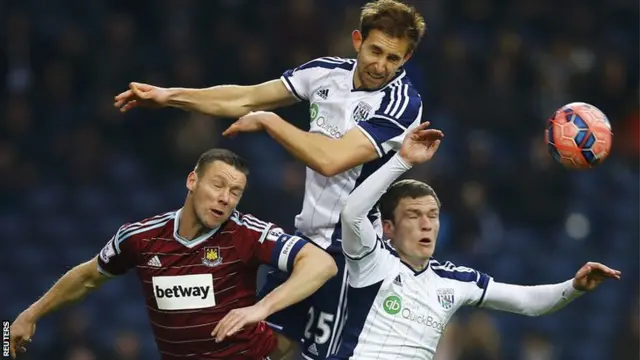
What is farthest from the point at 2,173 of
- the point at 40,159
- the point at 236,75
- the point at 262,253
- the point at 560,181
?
the point at 262,253

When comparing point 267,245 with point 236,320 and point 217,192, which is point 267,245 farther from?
point 236,320

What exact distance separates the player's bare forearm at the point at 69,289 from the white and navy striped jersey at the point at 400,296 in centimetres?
130

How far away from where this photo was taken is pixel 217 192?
6207 mm

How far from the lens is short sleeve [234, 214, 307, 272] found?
613cm

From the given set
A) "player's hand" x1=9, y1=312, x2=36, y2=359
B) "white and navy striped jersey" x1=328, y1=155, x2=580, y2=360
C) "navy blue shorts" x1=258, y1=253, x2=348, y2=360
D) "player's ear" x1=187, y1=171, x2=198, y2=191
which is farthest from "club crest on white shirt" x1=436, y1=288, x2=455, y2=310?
"player's hand" x1=9, y1=312, x2=36, y2=359

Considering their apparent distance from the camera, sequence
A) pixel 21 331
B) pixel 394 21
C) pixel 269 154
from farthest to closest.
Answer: pixel 269 154
pixel 21 331
pixel 394 21

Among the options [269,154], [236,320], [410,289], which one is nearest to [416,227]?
[410,289]

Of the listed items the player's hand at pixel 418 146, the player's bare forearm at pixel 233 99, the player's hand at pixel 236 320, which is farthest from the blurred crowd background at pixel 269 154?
the player's hand at pixel 236 320

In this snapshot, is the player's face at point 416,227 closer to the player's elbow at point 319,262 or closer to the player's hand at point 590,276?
the player's elbow at point 319,262

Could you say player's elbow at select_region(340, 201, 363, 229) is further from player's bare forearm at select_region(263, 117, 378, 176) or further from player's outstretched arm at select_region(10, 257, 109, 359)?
player's outstretched arm at select_region(10, 257, 109, 359)

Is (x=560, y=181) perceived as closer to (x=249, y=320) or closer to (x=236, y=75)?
(x=236, y=75)

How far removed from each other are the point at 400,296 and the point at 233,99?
1.34 meters

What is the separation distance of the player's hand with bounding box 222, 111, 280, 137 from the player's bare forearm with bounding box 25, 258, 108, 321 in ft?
4.11

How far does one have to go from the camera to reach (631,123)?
13.4m
